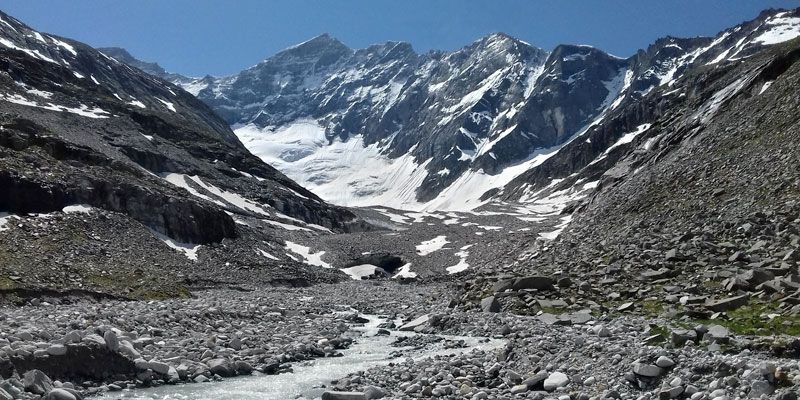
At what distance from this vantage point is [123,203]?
210 ft

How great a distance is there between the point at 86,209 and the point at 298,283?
22321mm

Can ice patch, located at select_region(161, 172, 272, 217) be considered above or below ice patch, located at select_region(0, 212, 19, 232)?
above

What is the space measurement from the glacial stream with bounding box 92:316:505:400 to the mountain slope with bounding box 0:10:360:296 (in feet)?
71.3

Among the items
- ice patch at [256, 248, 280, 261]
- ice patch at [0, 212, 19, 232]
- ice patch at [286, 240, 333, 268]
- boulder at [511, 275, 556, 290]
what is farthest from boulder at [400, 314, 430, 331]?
ice patch at [286, 240, 333, 268]

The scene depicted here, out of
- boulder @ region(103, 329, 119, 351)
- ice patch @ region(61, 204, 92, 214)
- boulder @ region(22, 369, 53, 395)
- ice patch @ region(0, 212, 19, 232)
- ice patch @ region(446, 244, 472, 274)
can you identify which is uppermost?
ice patch @ region(61, 204, 92, 214)

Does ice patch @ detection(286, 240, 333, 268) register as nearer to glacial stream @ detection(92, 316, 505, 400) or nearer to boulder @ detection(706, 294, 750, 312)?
glacial stream @ detection(92, 316, 505, 400)

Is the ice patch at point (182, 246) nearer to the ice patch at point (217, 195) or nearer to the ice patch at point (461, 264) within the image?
the ice patch at point (461, 264)

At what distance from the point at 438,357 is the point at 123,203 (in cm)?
5363

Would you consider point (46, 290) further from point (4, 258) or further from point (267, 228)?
point (267, 228)

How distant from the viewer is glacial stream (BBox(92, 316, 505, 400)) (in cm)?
1677

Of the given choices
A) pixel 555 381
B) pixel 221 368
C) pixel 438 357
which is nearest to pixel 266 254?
pixel 221 368

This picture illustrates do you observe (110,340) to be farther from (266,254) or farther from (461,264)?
(461,264)

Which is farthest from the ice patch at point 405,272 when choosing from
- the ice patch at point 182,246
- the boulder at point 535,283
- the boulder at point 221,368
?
the boulder at point 221,368

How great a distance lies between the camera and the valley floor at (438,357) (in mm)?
12875
